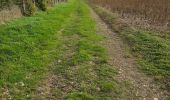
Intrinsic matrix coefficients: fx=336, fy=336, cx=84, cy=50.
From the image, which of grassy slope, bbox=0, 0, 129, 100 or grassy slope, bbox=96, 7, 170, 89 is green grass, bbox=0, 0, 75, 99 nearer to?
grassy slope, bbox=0, 0, 129, 100

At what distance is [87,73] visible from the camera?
11656 millimetres

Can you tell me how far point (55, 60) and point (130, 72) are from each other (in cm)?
318

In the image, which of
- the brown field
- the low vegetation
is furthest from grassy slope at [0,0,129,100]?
the brown field

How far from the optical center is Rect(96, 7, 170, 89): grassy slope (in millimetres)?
11946

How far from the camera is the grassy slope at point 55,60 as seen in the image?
33.3 feet

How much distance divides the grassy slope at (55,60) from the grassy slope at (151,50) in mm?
1488

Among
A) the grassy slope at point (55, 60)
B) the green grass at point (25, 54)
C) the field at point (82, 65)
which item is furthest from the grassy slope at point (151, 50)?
the green grass at point (25, 54)

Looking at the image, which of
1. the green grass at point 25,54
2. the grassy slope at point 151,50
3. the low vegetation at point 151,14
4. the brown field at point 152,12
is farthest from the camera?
the brown field at point 152,12

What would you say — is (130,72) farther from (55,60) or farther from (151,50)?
(151,50)

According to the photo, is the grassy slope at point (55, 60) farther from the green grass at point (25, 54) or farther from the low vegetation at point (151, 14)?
the low vegetation at point (151, 14)

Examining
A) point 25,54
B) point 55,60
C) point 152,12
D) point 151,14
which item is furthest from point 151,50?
point 152,12

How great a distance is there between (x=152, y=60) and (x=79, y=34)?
6.90 metres

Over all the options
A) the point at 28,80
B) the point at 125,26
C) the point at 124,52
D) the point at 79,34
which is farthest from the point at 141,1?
the point at 28,80

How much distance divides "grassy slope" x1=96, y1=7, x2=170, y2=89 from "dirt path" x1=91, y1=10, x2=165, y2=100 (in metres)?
0.38
